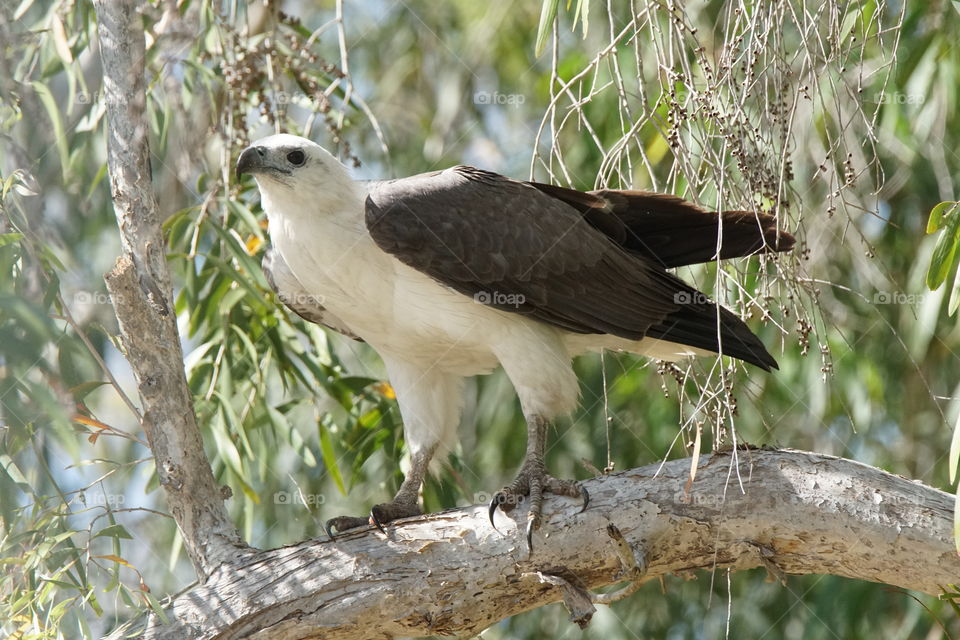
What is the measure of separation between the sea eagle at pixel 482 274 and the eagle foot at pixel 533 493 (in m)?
0.01

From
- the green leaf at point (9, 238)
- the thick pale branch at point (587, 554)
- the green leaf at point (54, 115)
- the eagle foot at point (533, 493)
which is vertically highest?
the green leaf at point (54, 115)

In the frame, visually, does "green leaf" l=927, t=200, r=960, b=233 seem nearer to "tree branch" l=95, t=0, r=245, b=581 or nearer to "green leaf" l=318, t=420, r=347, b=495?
"tree branch" l=95, t=0, r=245, b=581

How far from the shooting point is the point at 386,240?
2.95 m

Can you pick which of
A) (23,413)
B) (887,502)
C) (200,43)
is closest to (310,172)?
(23,413)

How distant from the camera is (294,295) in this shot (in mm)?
3254

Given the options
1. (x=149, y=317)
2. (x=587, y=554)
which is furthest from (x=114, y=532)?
(x=587, y=554)

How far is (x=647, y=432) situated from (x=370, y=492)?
4.23 feet

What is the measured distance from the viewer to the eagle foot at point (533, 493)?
2615 mm

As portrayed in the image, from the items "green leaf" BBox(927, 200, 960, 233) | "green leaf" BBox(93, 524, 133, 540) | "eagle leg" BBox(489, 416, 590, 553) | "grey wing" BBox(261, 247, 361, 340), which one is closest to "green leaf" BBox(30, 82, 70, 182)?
"grey wing" BBox(261, 247, 361, 340)

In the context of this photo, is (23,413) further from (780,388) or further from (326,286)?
(780,388)

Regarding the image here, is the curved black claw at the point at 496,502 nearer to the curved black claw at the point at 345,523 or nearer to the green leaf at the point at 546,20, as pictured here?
the curved black claw at the point at 345,523

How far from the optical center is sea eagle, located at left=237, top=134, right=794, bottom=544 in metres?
2.98

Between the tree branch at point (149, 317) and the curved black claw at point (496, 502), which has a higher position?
the tree branch at point (149, 317)

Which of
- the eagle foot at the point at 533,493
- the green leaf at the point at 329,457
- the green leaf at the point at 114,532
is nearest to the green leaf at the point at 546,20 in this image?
the eagle foot at the point at 533,493
